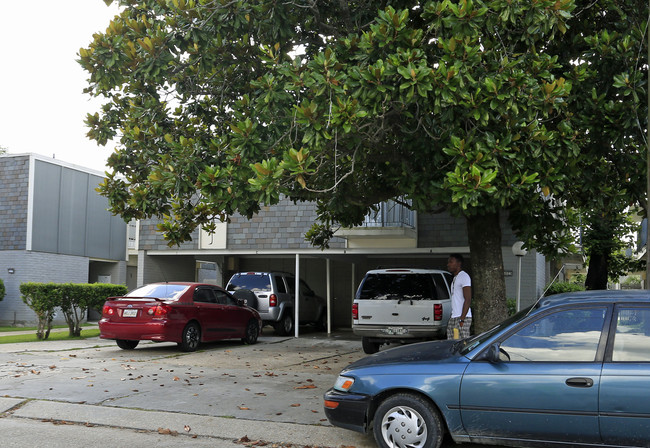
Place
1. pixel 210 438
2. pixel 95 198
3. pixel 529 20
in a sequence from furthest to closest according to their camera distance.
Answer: pixel 95 198 → pixel 529 20 → pixel 210 438

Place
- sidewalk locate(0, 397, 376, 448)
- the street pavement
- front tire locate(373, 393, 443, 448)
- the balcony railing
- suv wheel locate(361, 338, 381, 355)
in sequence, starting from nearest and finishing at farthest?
front tire locate(373, 393, 443, 448), sidewalk locate(0, 397, 376, 448), the street pavement, suv wheel locate(361, 338, 381, 355), the balcony railing

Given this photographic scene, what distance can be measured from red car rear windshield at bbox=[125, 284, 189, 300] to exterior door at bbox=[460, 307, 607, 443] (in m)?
8.96

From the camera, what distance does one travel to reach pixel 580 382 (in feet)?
16.2

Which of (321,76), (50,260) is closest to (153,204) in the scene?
(321,76)

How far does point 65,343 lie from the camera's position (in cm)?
1486

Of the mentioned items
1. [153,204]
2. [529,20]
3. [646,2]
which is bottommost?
[153,204]

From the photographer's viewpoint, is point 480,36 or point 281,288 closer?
point 480,36

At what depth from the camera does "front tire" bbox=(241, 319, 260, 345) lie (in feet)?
50.2

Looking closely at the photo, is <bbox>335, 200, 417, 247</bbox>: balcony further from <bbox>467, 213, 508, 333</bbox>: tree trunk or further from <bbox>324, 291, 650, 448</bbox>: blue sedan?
<bbox>324, 291, 650, 448</bbox>: blue sedan

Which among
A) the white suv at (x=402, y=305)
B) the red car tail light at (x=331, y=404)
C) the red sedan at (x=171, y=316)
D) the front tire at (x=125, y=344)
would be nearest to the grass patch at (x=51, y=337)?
the front tire at (x=125, y=344)

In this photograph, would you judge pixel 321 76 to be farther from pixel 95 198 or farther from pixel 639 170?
pixel 95 198

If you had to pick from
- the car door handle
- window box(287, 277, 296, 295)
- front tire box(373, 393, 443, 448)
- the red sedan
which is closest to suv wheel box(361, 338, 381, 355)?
the red sedan

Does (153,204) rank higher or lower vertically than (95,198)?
lower

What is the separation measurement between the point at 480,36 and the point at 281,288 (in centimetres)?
1173
